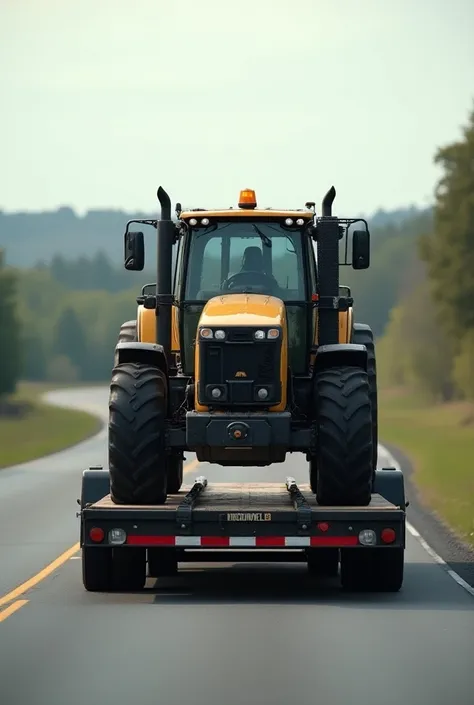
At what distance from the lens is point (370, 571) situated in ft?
61.1

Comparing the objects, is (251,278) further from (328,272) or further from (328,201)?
(328,201)

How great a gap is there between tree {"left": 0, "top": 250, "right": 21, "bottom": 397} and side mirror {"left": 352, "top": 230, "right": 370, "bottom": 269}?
114334 mm

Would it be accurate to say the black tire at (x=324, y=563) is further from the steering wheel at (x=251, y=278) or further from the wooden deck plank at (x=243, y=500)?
the steering wheel at (x=251, y=278)

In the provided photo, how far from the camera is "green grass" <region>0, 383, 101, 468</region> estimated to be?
6399 cm

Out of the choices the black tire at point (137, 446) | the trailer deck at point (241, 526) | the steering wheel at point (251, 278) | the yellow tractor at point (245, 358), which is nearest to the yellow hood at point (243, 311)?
the yellow tractor at point (245, 358)

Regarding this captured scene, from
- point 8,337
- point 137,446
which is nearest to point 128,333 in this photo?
point 137,446

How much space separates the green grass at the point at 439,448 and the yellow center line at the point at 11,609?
977 centimetres

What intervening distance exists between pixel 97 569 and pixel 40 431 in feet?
247

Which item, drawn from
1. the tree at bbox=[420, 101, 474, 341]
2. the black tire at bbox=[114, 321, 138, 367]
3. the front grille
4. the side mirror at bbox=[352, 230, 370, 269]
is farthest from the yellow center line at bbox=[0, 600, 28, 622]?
the tree at bbox=[420, 101, 474, 341]

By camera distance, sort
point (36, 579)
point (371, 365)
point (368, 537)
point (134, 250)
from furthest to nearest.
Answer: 1. point (371, 365)
2. point (36, 579)
3. point (134, 250)
4. point (368, 537)

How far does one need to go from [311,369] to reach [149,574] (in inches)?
123

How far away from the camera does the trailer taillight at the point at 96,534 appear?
17.6 m

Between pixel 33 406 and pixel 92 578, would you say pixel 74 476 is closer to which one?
pixel 92 578

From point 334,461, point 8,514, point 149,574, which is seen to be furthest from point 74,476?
point 334,461
